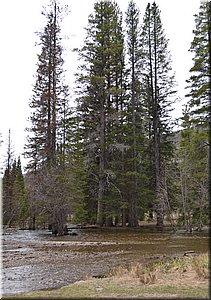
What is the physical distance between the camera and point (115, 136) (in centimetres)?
3512

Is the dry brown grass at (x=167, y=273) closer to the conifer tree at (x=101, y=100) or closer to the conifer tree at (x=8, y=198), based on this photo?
the conifer tree at (x=101, y=100)

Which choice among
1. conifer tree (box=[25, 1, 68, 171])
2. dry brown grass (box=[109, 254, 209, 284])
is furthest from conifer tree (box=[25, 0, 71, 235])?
dry brown grass (box=[109, 254, 209, 284])

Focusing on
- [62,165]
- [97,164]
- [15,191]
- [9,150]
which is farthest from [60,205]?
[9,150]

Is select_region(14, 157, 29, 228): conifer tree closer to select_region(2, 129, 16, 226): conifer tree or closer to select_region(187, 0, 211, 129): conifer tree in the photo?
select_region(2, 129, 16, 226): conifer tree

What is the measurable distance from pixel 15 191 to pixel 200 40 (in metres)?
26.0

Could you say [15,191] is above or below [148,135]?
below

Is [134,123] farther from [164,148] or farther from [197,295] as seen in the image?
[197,295]

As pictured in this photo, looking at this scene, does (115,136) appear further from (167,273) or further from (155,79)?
(167,273)

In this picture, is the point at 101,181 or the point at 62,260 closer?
the point at 62,260

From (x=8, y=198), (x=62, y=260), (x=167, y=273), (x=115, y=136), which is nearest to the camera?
(x=167, y=273)

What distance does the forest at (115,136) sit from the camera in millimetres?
28750

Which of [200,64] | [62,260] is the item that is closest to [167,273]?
[62,260]

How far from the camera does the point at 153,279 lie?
400 inches

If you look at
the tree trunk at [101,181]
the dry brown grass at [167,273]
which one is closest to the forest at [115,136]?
the tree trunk at [101,181]
